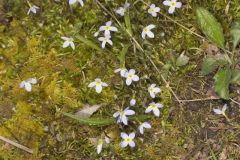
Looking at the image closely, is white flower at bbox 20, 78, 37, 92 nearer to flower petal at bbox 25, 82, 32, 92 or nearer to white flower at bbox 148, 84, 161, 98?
flower petal at bbox 25, 82, 32, 92

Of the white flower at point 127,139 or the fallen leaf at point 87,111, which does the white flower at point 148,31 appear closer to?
the fallen leaf at point 87,111

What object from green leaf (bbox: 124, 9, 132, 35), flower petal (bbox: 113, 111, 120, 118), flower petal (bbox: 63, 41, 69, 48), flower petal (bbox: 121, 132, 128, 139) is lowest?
flower petal (bbox: 121, 132, 128, 139)

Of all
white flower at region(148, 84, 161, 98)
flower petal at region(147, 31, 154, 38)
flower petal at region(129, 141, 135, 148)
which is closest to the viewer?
flower petal at region(129, 141, 135, 148)

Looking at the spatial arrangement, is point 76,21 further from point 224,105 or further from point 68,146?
point 224,105

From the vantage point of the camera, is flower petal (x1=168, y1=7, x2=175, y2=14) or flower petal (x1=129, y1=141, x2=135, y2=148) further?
flower petal (x1=168, y1=7, x2=175, y2=14)

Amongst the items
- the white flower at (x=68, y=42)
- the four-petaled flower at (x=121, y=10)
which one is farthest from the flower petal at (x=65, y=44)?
the four-petaled flower at (x=121, y=10)

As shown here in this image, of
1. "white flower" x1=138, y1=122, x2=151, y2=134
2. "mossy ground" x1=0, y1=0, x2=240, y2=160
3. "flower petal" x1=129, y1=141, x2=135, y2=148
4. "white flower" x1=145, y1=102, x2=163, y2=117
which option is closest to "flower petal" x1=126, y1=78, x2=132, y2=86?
"mossy ground" x1=0, y1=0, x2=240, y2=160
